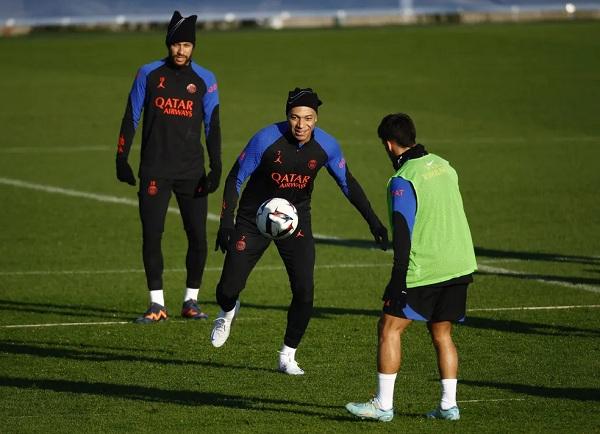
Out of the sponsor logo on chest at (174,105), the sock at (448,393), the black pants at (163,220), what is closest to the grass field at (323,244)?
the sock at (448,393)

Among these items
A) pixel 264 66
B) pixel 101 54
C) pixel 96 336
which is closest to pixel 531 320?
pixel 96 336

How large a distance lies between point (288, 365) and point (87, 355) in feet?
6.26

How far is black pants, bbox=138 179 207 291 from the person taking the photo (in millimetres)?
14039

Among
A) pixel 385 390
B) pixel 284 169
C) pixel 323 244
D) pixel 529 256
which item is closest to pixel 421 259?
pixel 385 390

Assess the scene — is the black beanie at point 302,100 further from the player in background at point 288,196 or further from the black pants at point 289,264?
the black pants at point 289,264

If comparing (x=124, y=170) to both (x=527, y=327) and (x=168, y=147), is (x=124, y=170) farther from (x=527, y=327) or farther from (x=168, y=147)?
(x=527, y=327)

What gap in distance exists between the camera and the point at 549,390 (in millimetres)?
10891

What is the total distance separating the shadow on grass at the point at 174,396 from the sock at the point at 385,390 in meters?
0.39

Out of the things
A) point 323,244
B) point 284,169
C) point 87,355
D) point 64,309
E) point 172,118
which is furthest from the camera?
point 323,244

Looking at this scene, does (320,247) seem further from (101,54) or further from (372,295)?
(101,54)

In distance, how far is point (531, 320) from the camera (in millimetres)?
13781

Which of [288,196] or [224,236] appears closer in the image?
[224,236]

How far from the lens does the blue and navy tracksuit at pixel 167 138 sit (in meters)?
14.0

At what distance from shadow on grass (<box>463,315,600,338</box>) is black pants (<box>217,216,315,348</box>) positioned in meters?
2.32
